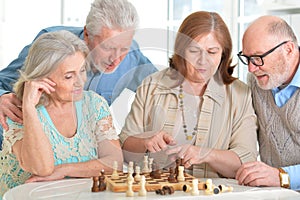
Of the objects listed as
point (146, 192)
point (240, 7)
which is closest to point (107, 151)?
point (146, 192)

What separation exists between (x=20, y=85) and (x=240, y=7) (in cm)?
203

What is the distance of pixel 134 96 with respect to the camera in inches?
71.6

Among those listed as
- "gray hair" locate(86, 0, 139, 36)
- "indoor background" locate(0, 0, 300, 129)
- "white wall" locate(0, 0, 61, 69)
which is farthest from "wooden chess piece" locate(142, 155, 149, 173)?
"white wall" locate(0, 0, 61, 69)

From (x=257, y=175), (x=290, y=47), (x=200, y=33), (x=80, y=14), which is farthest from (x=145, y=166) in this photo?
(x=80, y=14)

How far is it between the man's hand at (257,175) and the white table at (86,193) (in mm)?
29

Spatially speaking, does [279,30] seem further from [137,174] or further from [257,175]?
[137,174]

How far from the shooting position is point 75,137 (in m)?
1.82

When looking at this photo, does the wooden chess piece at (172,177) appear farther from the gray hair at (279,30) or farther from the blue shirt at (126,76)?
the gray hair at (279,30)

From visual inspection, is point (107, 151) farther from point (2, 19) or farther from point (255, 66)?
point (2, 19)

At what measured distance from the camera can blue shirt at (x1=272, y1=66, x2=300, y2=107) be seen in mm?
1927

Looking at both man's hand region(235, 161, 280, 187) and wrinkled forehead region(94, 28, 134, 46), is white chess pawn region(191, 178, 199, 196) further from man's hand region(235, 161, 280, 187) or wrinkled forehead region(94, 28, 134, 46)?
wrinkled forehead region(94, 28, 134, 46)

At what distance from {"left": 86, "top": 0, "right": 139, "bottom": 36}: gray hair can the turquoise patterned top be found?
0.78 ft

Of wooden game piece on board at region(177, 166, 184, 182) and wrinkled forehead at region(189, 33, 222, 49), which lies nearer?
wooden game piece on board at region(177, 166, 184, 182)

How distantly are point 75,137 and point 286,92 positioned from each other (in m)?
0.76
